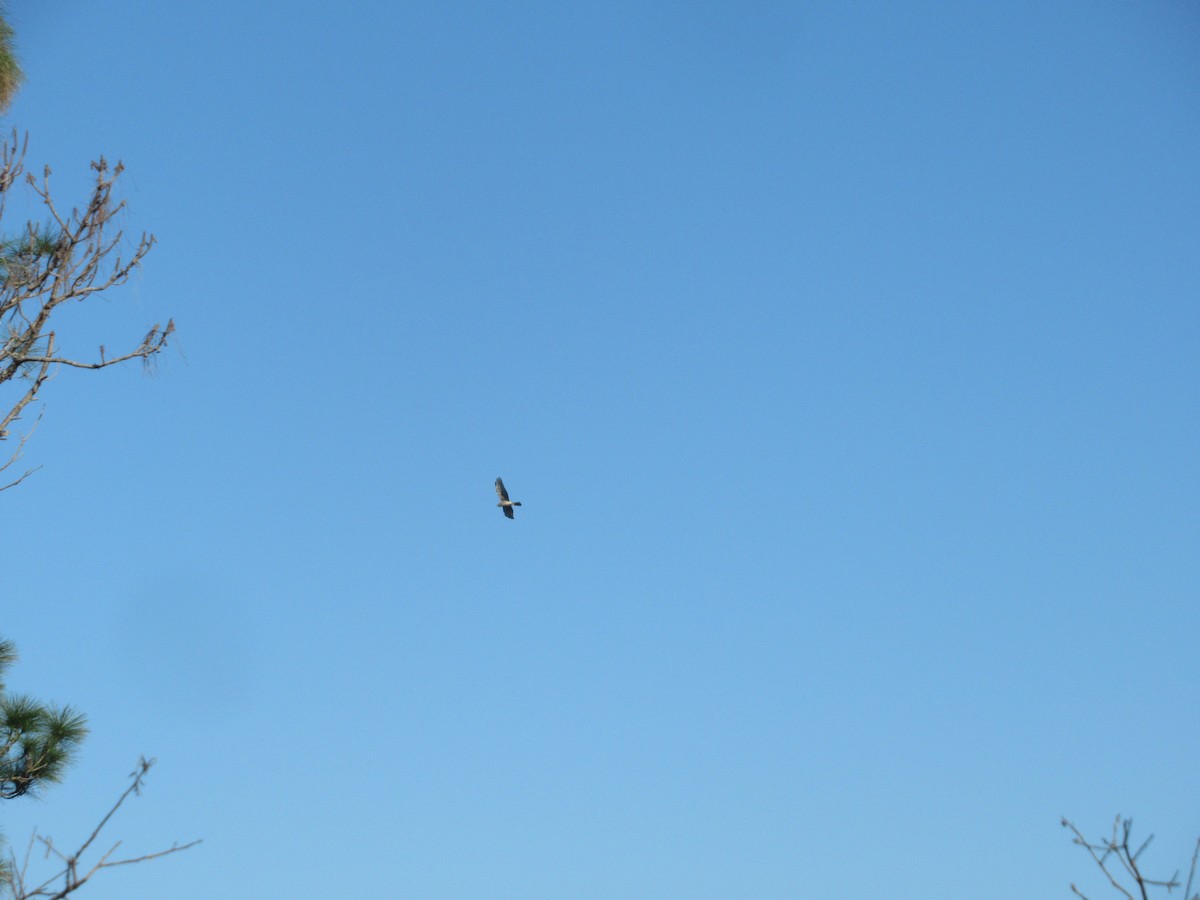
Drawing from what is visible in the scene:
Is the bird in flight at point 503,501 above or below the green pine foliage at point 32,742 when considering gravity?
above

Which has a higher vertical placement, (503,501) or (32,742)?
(503,501)

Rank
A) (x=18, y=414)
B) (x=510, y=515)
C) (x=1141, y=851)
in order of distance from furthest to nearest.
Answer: (x=510, y=515) → (x=18, y=414) → (x=1141, y=851)

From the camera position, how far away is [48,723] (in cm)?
981

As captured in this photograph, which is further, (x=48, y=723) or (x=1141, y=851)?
(x=48, y=723)

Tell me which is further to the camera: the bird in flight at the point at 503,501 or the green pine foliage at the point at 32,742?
the bird in flight at the point at 503,501

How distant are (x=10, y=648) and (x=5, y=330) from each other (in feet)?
9.46

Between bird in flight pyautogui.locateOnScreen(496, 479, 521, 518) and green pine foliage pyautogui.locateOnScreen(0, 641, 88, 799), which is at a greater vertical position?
bird in flight pyautogui.locateOnScreen(496, 479, 521, 518)

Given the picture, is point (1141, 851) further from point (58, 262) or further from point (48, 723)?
point (48, 723)

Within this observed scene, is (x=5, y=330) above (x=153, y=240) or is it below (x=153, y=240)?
below

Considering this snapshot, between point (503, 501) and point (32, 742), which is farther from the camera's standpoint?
point (503, 501)

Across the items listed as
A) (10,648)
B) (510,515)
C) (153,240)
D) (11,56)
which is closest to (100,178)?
(153,240)

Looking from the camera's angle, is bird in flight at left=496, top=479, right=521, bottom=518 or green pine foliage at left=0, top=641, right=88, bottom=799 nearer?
green pine foliage at left=0, top=641, right=88, bottom=799

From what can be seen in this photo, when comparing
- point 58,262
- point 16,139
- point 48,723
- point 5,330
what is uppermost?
point 16,139

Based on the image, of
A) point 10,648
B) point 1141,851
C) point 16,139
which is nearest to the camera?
point 1141,851
